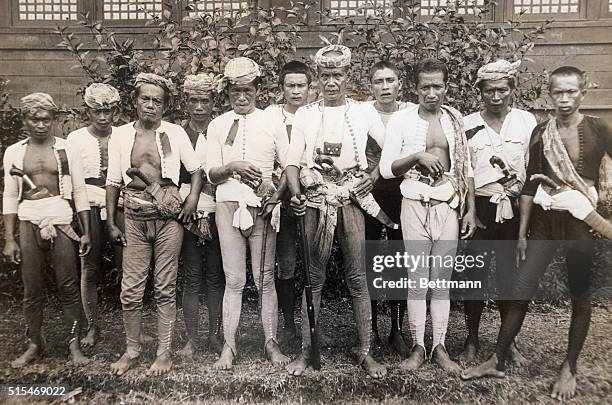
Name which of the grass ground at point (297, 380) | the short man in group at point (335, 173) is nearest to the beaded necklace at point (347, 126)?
the short man in group at point (335, 173)

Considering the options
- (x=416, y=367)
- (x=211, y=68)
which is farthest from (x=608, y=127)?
(x=211, y=68)

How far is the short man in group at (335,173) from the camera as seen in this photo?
3.63 metres

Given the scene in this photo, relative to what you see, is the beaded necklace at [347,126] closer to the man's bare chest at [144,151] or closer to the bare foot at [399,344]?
the man's bare chest at [144,151]

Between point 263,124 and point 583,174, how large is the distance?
2069 millimetres

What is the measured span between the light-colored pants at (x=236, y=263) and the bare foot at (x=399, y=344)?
0.93 metres

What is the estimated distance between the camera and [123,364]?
3.72m

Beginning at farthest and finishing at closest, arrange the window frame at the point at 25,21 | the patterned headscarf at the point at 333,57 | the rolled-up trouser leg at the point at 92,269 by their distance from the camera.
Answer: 1. the window frame at the point at 25,21
2. the rolled-up trouser leg at the point at 92,269
3. the patterned headscarf at the point at 333,57

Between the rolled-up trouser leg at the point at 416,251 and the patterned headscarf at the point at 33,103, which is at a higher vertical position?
the patterned headscarf at the point at 33,103

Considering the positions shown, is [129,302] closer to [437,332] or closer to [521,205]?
[437,332]

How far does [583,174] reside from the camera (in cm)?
346

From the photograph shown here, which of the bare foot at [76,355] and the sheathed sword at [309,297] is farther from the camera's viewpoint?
the bare foot at [76,355]

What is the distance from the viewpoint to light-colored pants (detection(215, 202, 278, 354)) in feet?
12.2

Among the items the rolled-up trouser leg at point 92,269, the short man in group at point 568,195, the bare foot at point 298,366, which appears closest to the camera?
the short man in group at point 568,195

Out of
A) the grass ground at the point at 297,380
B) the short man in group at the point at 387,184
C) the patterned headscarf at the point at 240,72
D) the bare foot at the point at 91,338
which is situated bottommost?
the grass ground at the point at 297,380
